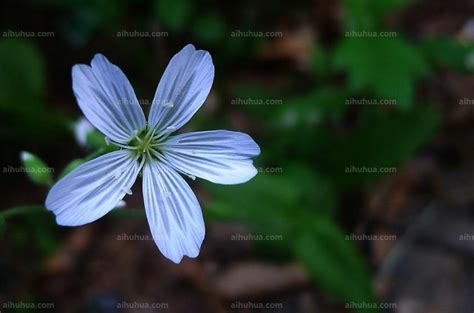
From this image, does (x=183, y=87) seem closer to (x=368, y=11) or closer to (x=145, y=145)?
(x=145, y=145)

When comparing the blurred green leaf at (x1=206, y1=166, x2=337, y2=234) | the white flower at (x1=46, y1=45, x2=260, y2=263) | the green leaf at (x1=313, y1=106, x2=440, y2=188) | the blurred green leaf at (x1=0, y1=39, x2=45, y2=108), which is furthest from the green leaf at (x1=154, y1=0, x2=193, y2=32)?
the white flower at (x1=46, y1=45, x2=260, y2=263)

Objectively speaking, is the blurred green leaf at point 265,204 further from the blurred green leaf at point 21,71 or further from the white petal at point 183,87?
the blurred green leaf at point 21,71

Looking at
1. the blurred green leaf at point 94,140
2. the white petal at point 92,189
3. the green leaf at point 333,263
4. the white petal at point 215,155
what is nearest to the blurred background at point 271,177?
the green leaf at point 333,263

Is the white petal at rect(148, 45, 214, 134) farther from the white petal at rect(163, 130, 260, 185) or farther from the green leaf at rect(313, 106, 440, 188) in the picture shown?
the green leaf at rect(313, 106, 440, 188)

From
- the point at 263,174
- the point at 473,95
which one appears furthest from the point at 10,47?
the point at 473,95

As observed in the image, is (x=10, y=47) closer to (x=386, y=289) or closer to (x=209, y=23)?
(x=209, y=23)

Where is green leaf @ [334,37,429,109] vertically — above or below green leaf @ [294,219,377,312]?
above

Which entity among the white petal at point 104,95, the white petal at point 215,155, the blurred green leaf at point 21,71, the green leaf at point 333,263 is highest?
the white petal at point 104,95
